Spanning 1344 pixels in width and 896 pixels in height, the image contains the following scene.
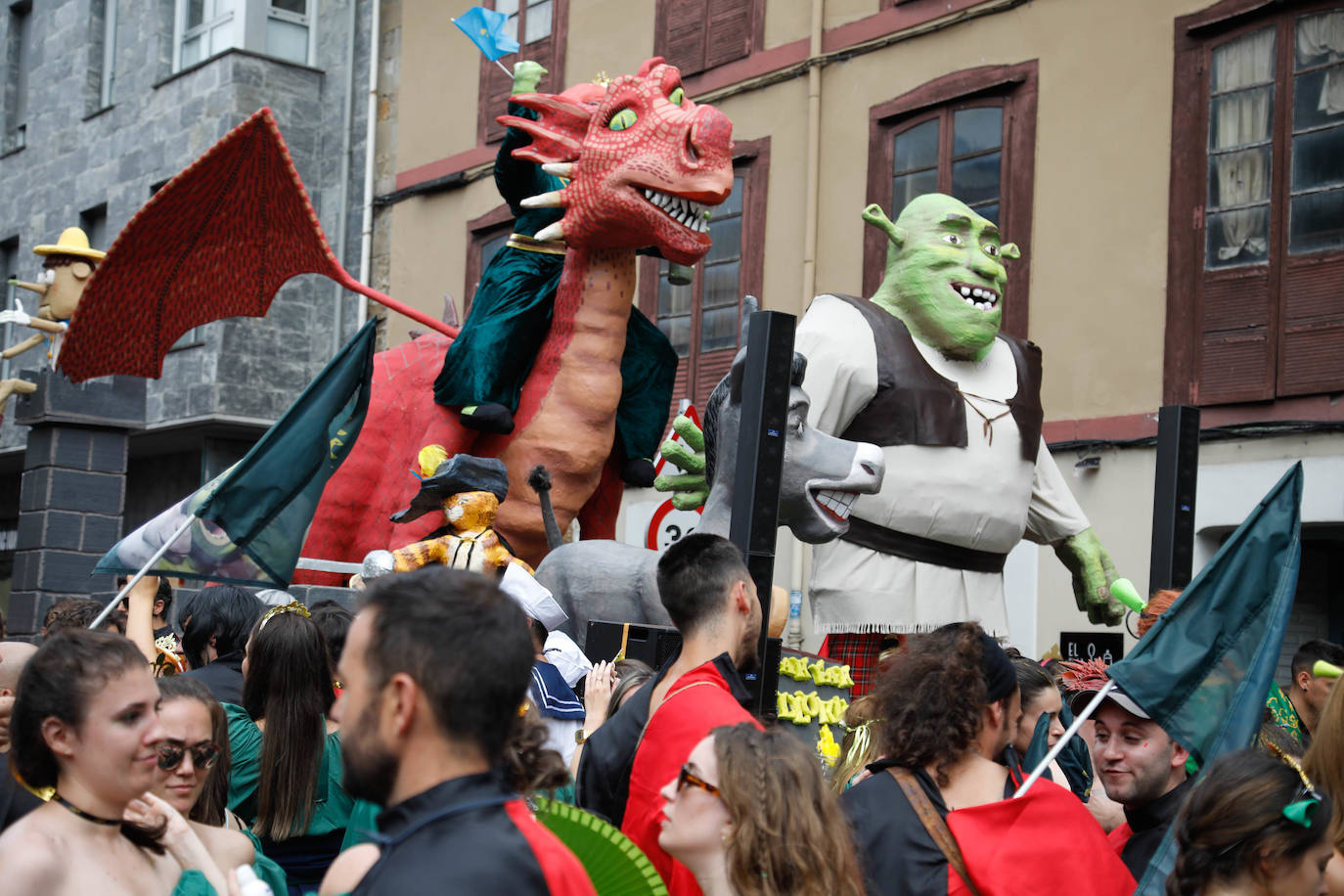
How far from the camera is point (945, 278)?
6.42 metres

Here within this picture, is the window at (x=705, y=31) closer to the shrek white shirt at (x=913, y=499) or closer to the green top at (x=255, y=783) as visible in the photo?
the shrek white shirt at (x=913, y=499)

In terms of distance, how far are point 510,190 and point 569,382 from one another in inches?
36.6

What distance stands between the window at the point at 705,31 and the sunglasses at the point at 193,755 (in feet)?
35.3

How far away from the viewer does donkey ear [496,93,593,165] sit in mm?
6668

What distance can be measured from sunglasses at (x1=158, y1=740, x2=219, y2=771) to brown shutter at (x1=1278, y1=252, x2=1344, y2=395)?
7.99 meters

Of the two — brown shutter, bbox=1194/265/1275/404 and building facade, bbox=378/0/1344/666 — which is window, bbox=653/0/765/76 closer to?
building facade, bbox=378/0/1344/666

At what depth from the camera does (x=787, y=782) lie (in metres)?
2.55

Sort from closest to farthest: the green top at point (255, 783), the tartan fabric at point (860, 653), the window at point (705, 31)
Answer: the green top at point (255, 783), the tartan fabric at point (860, 653), the window at point (705, 31)

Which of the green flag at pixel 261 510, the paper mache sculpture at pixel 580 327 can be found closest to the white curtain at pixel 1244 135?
the paper mache sculpture at pixel 580 327

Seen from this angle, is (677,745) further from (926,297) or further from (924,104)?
(924,104)

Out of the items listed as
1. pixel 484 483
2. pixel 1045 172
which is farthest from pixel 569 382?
pixel 1045 172

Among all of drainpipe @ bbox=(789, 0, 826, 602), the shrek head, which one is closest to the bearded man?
the shrek head

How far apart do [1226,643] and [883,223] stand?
10.0ft

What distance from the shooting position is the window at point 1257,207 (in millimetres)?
9602
